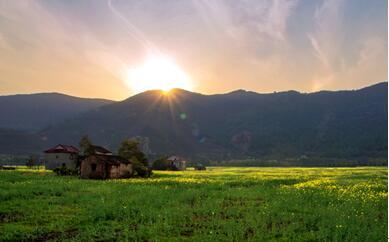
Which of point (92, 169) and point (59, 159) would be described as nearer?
point (92, 169)

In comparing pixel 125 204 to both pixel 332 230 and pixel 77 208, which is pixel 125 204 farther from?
pixel 332 230

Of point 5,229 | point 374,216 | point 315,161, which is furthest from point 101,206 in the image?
point 315,161

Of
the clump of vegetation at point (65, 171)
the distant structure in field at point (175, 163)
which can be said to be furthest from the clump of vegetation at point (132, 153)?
the distant structure in field at point (175, 163)

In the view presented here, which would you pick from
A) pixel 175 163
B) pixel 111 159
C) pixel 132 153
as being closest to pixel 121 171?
pixel 111 159

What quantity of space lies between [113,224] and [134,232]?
264 centimetres

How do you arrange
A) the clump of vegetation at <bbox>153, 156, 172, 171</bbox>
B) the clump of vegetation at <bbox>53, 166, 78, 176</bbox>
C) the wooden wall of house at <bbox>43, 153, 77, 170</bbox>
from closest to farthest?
the clump of vegetation at <bbox>53, 166, 78, 176</bbox>
the wooden wall of house at <bbox>43, 153, 77, 170</bbox>
the clump of vegetation at <bbox>153, 156, 172, 171</bbox>

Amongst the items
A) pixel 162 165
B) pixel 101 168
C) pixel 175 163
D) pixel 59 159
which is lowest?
pixel 162 165

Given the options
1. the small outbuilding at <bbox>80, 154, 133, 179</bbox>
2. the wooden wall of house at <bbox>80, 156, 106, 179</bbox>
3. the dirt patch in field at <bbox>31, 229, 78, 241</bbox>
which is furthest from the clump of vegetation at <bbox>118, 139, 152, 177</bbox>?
the dirt patch in field at <bbox>31, 229, 78, 241</bbox>

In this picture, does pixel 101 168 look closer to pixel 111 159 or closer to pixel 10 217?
pixel 111 159

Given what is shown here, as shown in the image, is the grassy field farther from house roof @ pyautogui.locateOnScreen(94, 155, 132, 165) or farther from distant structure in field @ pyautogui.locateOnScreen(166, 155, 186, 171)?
distant structure in field @ pyautogui.locateOnScreen(166, 155, 186, 171)

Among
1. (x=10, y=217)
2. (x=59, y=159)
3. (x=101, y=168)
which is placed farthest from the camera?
(x=59, y=159)

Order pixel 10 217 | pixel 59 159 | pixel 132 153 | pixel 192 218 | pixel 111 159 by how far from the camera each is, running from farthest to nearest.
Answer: pixel 59 159
pixel 132 153
pixel 111 159
pixel 10 217
pixel 192 218

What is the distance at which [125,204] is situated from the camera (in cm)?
2711

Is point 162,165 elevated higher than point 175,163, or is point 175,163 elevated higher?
point 175,163
